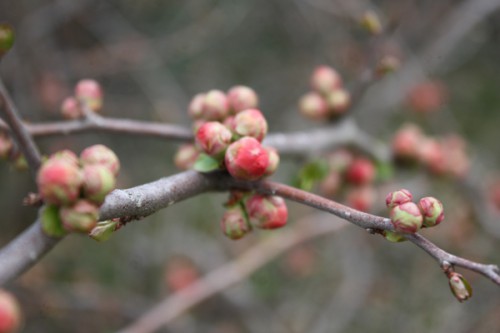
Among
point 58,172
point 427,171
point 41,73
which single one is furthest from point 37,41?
point 58,172

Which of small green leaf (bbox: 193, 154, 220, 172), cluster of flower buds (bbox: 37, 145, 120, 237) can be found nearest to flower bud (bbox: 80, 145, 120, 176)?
cluster of flower buds (bbox: 37, 145, 120, 237)

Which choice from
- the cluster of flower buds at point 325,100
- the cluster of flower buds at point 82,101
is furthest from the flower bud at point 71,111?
the cluster of flower buds at point 325,100

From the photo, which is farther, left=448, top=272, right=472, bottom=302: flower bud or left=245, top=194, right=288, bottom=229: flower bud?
left=245, top=194, right=288, bottom=229: flower bud

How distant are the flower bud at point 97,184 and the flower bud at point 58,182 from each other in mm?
14

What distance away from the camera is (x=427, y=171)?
1933 millimetres

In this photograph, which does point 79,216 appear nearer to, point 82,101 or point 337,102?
point 82,101

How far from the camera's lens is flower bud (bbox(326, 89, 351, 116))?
1658 mm

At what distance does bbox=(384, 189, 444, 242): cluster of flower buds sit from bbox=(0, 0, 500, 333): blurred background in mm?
1267

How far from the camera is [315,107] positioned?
5.41ft

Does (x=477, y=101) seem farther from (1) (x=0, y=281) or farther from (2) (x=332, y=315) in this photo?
(1) (x=0, y=281)

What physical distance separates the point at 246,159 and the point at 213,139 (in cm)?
11

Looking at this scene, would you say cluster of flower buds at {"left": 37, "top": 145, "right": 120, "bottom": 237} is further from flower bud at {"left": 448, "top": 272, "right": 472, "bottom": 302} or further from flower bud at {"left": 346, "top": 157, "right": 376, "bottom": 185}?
flower bud at {"left": 346, "top": 157, "right": 376, "bottom": 185}

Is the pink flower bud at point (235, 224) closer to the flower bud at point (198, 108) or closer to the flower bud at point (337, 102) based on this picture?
the flower bud at point (198, 108)

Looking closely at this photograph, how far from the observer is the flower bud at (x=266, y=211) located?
3.22 feet
